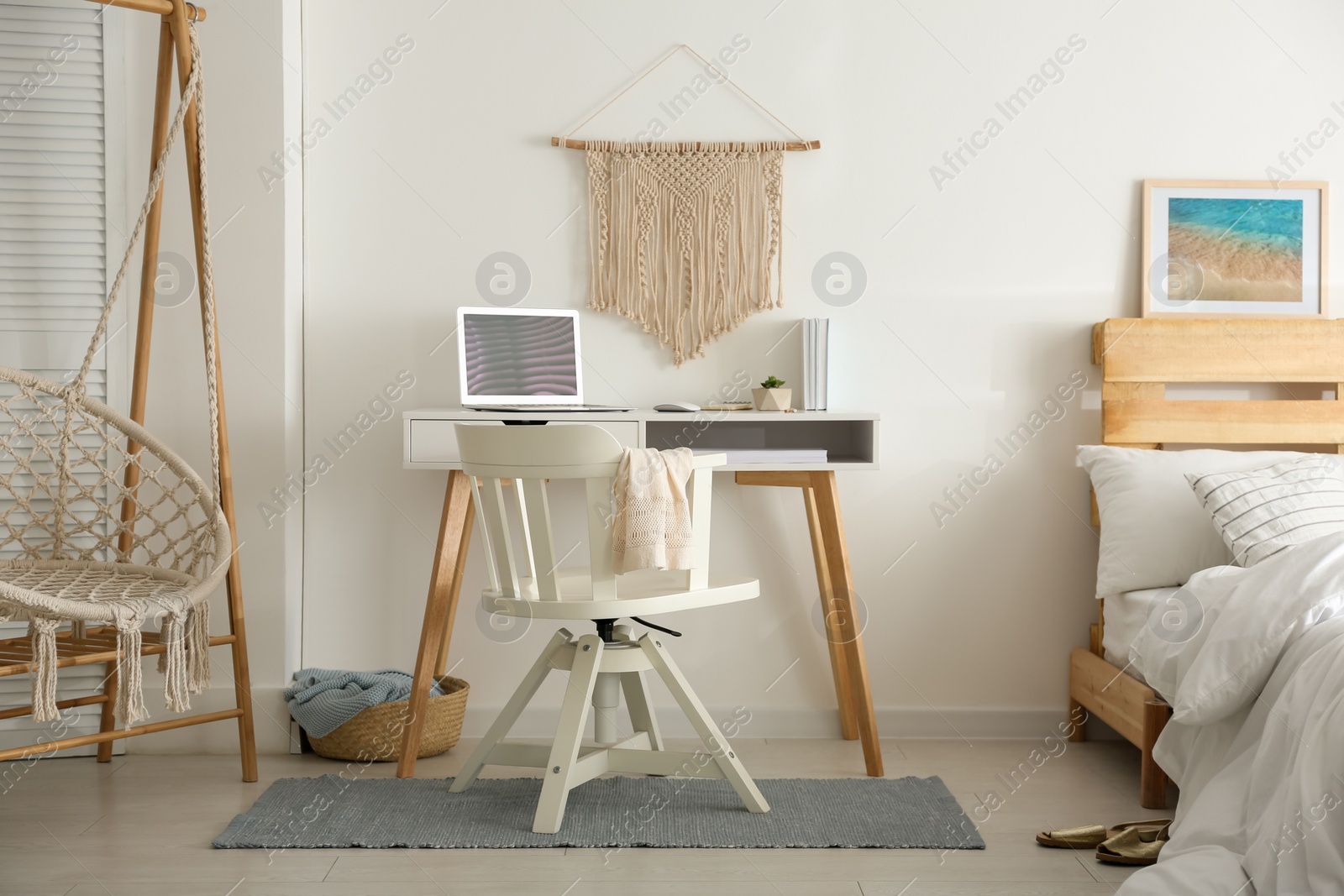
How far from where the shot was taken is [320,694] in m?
2.51

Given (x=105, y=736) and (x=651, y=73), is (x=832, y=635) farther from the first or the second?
(x=105, y=736)

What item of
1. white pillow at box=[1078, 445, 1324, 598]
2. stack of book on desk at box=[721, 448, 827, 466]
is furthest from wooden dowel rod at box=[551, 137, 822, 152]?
white pillow at box=[1078, 445, 1324, 598]

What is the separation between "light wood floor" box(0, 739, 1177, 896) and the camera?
5.93 ft

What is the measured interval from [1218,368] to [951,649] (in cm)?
100

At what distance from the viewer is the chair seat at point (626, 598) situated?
198 centimetres

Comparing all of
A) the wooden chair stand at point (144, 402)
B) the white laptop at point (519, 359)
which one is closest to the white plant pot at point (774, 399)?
the white laptop at point (519, 359)

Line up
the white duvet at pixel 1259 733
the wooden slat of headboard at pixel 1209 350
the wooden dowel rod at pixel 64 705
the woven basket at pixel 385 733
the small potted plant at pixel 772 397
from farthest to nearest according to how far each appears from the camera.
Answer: the wooden slat of headboard at pixel 1209 350
the small potted plant at pixel 772 397
the woven basket at pixel 385 733
the wooden dowel rod at pixel 64 705
the white duvet at pixel 1259 733

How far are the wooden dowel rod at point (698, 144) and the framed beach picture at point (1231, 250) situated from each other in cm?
91

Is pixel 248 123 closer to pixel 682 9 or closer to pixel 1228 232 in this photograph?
pixel 682 9

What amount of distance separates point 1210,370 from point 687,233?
1.40 meters

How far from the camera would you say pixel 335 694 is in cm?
251

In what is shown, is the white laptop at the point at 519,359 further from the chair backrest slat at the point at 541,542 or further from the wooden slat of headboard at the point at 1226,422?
the wooden slat of headboard at the point at 1226,422

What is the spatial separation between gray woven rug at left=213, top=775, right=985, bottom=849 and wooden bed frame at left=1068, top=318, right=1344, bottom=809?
2.70 ft

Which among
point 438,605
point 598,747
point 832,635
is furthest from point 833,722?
point 438,605
